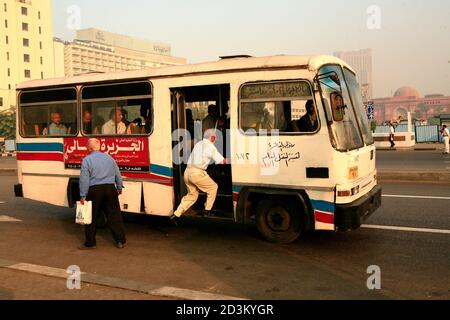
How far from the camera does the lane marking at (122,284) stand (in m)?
5.03

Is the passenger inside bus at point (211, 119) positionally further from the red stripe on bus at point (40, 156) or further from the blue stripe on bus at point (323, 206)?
the red stripe on bus at point (40, 156)

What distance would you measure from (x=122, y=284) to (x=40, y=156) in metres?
4.98

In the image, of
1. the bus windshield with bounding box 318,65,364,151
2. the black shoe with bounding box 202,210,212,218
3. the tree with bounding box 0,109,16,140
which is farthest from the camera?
the tree with bounding box 0,109,16,140

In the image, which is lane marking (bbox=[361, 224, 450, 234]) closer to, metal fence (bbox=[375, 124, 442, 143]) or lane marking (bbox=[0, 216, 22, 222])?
lane marking (bbox=[0, 216, 22, 222])

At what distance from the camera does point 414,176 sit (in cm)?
1434

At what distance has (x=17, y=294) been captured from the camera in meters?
5.27

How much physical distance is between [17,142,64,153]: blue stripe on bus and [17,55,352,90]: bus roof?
116 cm

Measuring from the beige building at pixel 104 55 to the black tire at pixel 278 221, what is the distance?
4202 inches

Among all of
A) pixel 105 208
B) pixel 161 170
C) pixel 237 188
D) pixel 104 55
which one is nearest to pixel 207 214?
pixel 237 188

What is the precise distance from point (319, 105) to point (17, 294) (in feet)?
14.6

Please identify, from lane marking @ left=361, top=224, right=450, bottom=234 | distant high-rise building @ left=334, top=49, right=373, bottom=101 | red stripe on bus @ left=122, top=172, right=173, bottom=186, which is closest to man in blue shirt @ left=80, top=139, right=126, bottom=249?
red stripe on bus @ left=122, top=172, right=173, bottom=186

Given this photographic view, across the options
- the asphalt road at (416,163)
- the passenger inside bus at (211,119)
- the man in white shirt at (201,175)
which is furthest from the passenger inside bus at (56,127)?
the asphalt road at (416,163)

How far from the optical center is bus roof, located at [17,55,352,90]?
680cm
